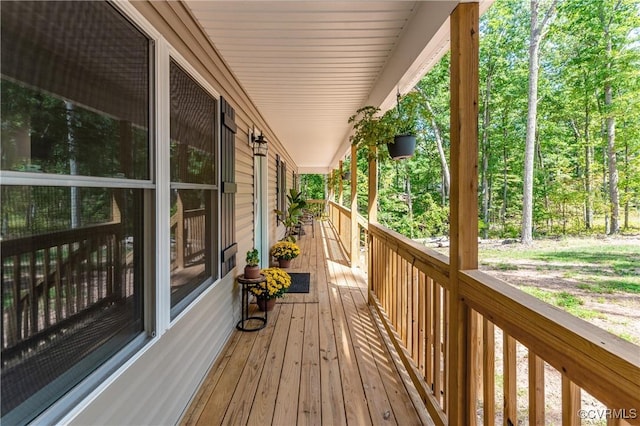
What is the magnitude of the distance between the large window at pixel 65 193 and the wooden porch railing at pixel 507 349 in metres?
1.59

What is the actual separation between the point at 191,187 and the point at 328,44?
149 centimetres

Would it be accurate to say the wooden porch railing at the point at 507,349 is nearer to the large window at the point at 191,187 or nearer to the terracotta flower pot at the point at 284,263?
the large window at the point at 191,187

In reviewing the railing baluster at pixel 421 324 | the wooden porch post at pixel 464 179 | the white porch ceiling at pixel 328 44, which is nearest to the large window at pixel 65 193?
the white porch ceiling at pixel 328 44

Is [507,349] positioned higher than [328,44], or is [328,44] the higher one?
[328,44]

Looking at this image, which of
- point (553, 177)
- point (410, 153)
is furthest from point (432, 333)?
point (553, 177)

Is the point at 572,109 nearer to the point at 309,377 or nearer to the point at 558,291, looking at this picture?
the point at 558,291

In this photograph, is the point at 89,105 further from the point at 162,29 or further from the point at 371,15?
the point at 371,15

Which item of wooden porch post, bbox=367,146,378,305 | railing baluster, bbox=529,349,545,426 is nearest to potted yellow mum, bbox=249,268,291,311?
wooden porch post, bbox=367,146,378,305

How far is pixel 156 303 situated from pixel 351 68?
2457mm

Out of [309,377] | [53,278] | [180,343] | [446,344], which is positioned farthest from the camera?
[309,377]

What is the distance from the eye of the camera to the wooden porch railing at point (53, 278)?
84cm

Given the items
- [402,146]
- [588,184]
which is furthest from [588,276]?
[402,146]

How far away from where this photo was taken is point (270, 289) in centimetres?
339

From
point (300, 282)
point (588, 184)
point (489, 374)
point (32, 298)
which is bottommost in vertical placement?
point (300, 282)
